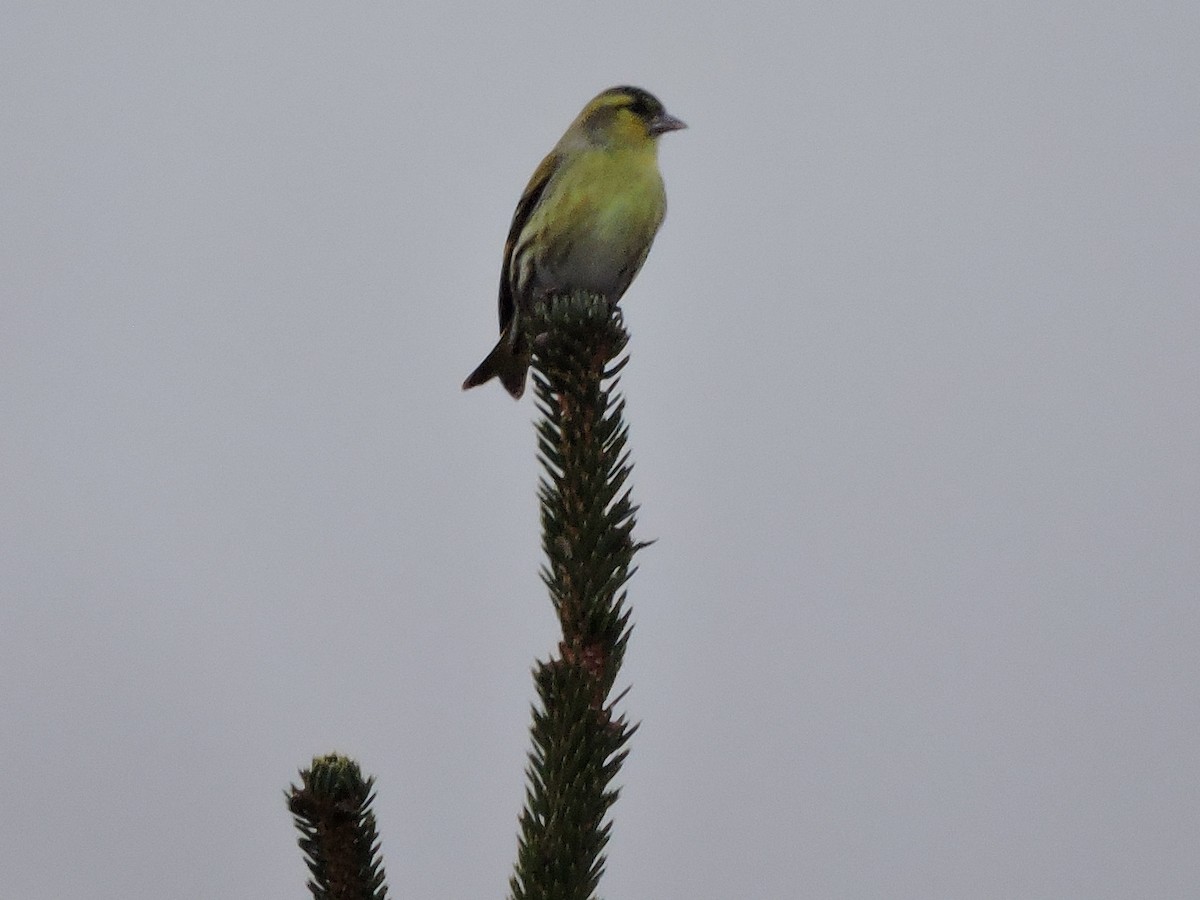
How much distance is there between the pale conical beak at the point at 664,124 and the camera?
20.9ft

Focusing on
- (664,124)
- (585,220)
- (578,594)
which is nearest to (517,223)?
(585,220)

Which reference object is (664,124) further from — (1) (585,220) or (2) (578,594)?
(2) (578,594)

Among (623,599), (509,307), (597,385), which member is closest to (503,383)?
(509,307)

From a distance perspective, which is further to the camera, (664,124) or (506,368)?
(664,124)

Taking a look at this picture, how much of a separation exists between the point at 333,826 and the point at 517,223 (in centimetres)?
454

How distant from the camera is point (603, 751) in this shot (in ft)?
7.22

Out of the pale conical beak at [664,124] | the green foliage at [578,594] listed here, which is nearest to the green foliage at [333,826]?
the green foliage at [578,594]

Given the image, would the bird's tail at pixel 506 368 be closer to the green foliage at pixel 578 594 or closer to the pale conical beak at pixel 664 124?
the pale conical beak at pixel 664 124

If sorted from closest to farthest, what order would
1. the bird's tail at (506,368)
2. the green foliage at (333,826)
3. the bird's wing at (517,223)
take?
the green foliage at (333,826)
the bird's tail at (506,368)
the bird's wing at (517,223)

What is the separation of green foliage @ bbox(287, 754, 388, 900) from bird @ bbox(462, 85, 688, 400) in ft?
11.9

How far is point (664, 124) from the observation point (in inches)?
252

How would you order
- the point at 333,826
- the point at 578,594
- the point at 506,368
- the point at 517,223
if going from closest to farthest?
1. the point at 333,826
2. the point at 578,594
3. the point at 506,368
4. the point at 517,223

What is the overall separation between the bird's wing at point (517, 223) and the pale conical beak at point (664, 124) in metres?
0.49

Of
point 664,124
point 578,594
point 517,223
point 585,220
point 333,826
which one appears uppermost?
point 664,124
